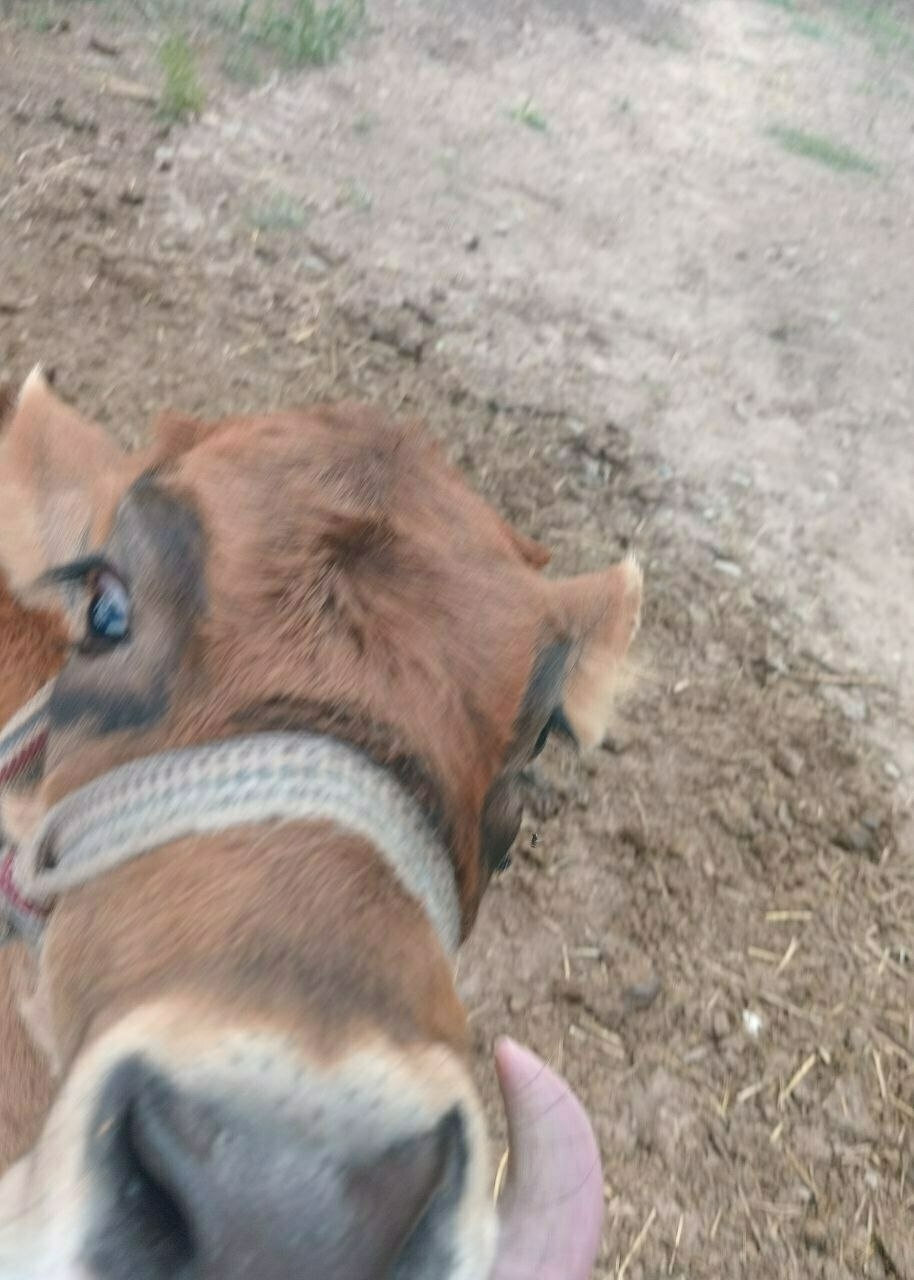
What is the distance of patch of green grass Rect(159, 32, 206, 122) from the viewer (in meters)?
5.89

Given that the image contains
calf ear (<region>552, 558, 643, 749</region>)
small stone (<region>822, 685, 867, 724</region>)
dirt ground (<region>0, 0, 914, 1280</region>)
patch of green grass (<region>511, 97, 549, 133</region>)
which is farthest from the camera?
patch of green grass (<region>511, 97, 549, 133</region>)

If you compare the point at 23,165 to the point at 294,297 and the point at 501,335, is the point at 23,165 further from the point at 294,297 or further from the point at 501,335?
the point at 501,335

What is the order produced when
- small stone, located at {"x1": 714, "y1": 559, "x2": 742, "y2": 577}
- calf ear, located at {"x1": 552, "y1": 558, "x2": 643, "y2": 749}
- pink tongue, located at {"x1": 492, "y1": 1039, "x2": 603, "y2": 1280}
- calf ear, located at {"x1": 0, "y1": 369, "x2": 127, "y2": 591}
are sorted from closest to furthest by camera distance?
pink tongue, located at {"x1": 492, "y1": 1039, "x2": 603, "y2": 1280} → calf ear, located at {"x1": 0, "y1": 369, "x2": 127, "y2": 591} → calf ear, located at {"x1": 552, "y1": 558, "x2": 643, "y2": 749} → small stone, located at {"x1": 714, "y1": 559, "x2": 742, "y2": 577}

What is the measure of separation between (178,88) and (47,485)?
427 cm

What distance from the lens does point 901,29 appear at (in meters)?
12.4

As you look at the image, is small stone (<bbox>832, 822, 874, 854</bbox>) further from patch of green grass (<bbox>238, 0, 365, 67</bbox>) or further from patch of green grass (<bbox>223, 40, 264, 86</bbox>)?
patch of green grass (<bbox>238, 0, 365, 67</bbox>)

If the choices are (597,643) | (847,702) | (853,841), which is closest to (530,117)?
(847,702)

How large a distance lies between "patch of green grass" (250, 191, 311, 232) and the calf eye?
163 inches

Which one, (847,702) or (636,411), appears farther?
(636,411)

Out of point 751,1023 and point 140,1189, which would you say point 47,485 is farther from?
point 751,1023

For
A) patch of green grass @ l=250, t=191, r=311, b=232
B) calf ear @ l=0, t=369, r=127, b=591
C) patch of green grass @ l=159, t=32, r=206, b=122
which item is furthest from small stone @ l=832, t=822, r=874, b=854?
patch of green grass @ l=159, t=32, r=206, b=122

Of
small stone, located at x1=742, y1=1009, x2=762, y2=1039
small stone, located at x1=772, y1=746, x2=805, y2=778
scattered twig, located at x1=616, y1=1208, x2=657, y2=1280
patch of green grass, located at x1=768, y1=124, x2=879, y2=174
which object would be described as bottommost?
scattered twig, located at x1=616, y1=1208, x2=657, y2=1280

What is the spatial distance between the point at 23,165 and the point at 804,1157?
5.29 metres

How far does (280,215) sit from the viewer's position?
18.6 feet
